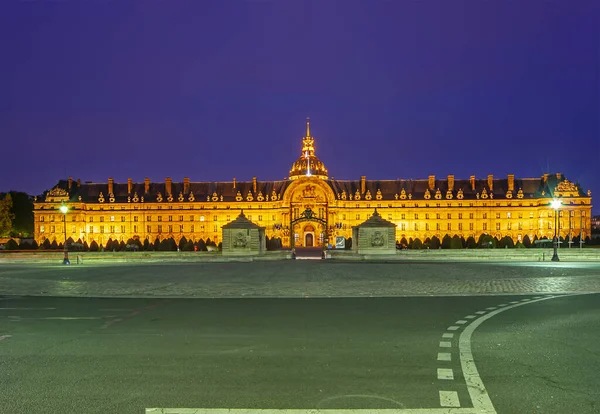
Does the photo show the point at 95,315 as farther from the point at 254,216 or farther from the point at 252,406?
the point at 254,216

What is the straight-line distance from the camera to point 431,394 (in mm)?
7391

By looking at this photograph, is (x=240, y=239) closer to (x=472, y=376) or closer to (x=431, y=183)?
(x=472, y=376)

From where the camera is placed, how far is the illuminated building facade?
402 feet

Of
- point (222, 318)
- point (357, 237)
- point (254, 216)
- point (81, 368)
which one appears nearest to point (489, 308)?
point (222, 318)

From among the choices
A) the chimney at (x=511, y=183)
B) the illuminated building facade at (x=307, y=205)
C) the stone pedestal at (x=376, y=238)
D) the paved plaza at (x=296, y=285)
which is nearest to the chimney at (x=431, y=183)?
the illuminated building facade at (x=307, y=205)

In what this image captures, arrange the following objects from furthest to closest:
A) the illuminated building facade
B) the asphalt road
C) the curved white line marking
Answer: the illuminated building facade → the asphalt road → the curved white line marking

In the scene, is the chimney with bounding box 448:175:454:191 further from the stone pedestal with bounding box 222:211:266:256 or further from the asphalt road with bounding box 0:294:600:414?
the asphalt road with bounding box 0:294:600:414

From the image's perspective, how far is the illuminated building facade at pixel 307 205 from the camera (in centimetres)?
12244

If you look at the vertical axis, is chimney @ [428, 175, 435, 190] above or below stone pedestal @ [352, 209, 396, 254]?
above

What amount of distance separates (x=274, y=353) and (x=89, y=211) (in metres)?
126

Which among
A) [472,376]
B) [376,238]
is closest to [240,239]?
[376,238]

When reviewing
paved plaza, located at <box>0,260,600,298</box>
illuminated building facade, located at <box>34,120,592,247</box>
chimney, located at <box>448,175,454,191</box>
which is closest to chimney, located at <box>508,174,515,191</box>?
illuminated building facade, located at <box>34,120,592,247</box>

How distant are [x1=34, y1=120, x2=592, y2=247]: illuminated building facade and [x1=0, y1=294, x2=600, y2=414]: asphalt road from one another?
106 metres

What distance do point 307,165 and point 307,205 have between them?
12066 mm
